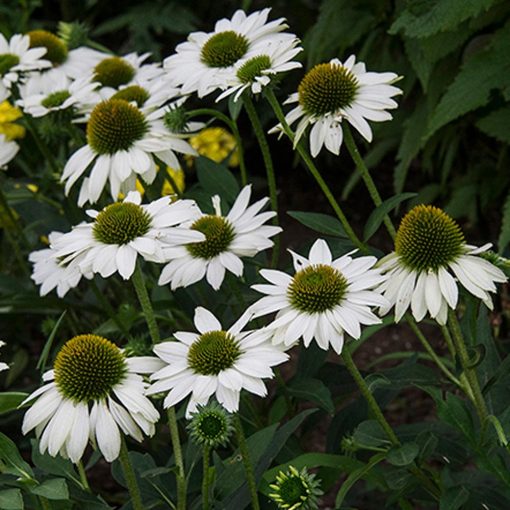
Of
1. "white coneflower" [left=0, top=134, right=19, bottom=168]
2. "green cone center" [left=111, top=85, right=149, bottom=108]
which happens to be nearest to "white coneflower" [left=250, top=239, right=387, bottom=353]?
"green cone center" [left=111, top=85, right=149, bottom=108]

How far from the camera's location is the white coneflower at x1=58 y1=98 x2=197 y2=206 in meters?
1.60

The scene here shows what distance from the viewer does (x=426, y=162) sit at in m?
2.51

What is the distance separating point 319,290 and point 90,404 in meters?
0.31

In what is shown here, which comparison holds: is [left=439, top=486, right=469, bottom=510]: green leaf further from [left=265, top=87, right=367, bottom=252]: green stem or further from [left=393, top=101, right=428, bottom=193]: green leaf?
[left=393, top=101, right=428, bottom=193]: green leaf

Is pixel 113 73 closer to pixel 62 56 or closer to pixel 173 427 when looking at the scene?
pixel 62 56

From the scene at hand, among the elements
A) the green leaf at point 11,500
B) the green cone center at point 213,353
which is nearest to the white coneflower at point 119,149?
the green cone center at point 213,353

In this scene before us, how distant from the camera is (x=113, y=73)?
6.35 feet

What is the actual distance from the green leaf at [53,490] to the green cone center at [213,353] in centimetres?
20

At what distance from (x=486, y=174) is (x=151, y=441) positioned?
1.09m

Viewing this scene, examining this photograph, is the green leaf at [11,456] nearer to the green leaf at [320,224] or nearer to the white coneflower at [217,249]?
Result: the white coneflower at [217,249]

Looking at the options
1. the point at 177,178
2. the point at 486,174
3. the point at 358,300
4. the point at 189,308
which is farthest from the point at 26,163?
the point at 358,300

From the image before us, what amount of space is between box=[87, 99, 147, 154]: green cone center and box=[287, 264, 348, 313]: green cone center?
50cm

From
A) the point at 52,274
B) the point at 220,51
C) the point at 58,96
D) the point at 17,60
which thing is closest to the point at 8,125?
the point at 17,60

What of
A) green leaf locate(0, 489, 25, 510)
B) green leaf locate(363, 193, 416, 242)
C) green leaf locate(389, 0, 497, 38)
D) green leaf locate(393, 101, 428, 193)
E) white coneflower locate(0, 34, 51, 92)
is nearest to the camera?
green leaf locate(0, 489, 25, 510)
